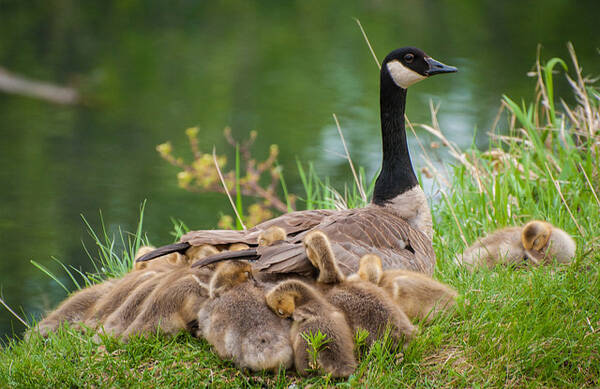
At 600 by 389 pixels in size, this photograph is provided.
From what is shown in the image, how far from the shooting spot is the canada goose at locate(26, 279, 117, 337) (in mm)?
4199

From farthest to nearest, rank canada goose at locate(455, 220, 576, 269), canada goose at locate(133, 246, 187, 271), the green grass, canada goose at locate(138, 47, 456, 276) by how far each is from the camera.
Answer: canada goose at locate(455, 220, 576, 269) < canada goose at locate(133, 246, 187, 271) < canada goose at locate(138, 47, 456, 276) < the green grass

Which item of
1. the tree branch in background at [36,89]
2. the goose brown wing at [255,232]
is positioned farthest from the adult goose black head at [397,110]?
the tree branch in background at [36,89]

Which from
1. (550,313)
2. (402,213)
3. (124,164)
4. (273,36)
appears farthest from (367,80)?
(550,313)

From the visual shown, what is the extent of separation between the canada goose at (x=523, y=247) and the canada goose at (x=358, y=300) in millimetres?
1472

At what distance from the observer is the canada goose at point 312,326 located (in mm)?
3393

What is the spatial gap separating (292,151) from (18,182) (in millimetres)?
5048

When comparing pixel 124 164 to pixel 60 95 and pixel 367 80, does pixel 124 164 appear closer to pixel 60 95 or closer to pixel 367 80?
pixel 60 95

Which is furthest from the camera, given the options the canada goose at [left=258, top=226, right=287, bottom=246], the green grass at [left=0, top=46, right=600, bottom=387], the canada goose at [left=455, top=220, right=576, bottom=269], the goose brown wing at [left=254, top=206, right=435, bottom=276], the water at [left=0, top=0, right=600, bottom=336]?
the water at [left=0, top=0, right=600, bottom=336]

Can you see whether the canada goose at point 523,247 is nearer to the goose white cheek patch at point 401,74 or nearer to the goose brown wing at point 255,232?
the goose brown wing at point 255,232

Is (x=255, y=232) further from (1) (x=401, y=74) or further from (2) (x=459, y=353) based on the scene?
(1) (x=401, y=74)

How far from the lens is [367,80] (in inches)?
699

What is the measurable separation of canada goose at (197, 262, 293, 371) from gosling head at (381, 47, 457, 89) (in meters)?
2.21

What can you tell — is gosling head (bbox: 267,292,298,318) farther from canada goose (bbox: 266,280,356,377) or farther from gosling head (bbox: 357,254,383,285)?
gosling head (bbox: 357,254,383,285)

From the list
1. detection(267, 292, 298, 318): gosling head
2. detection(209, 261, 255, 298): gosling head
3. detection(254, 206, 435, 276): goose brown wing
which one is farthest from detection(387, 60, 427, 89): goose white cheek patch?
detection(267, 292, 298, 318): gosling head
